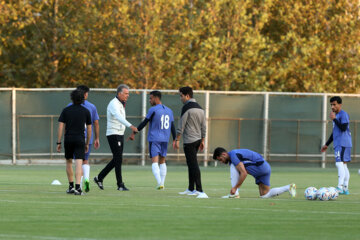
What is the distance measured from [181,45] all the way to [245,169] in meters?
21.7

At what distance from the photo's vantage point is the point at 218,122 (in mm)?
29734

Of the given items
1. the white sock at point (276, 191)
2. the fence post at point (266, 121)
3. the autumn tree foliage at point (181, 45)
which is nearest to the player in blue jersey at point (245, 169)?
the white sock at point (276, 191)

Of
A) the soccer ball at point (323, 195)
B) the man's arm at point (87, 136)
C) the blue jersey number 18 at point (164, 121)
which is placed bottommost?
the soccer ball at point (323, 195)

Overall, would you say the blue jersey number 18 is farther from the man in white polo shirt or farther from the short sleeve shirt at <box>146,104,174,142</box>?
the man in white polo shirt

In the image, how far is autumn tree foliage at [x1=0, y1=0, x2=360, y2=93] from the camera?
34500mm

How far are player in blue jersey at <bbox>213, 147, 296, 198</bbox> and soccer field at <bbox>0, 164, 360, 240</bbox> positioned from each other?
24cm

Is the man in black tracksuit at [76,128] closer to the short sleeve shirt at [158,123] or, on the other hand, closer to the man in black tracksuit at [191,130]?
the man in black tracksuit at [191,130]

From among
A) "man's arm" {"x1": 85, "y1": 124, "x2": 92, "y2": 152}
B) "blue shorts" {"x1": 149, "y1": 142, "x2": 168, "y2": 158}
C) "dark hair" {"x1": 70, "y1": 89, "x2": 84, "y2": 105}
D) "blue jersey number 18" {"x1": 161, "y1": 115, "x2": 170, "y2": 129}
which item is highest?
"dark hair" {"x1": 70, "y1": 89, "x2": 84, "y2": 105}

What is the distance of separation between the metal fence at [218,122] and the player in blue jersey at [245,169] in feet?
47.3

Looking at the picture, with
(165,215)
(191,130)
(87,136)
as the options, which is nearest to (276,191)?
(191,130)

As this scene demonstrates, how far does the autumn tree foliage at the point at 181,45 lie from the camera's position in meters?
34.5

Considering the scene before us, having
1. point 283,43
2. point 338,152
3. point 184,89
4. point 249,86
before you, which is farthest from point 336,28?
point 184,89

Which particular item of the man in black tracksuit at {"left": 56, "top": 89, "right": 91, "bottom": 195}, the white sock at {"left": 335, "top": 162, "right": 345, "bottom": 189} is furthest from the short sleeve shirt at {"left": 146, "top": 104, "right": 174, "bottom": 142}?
the white sock at {"left": 335, "top": 162, "right": 345, "bottom": 189}

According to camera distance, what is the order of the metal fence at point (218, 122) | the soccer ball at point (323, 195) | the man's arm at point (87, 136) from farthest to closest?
1. the metal fence at point (218, 122)
2. the man's arm at point (87, 136)
3. the soccer ball at point (323, 195)
